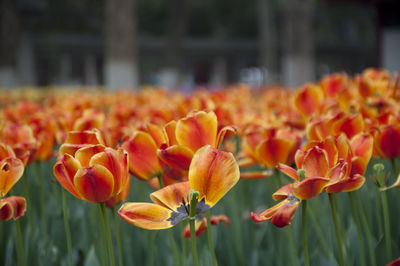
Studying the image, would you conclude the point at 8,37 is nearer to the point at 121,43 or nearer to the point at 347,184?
the point at 121,43

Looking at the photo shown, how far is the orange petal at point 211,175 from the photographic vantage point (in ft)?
2.93

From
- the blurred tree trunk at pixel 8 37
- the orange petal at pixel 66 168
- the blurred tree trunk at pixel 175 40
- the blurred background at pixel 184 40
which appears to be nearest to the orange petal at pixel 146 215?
the orange petal at pixel 66 168

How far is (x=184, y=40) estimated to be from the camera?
29.9 meters

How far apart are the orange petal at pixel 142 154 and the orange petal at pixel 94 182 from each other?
0.17m

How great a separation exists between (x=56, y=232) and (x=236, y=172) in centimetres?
108

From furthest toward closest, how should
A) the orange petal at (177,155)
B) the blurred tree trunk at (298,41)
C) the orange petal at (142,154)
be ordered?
the blurred tree trunk at (298,41) → the orange petal at (142,154) → the orange petal at (177,155)

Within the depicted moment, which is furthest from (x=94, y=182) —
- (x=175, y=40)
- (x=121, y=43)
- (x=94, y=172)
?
(x=175, y=40)

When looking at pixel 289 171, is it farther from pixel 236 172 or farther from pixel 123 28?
pixel 123 28

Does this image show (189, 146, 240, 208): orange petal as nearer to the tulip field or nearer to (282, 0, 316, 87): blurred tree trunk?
the tulip field

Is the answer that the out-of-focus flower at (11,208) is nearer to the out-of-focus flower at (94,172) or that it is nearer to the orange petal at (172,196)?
the out-of-focus flower at (94,172)

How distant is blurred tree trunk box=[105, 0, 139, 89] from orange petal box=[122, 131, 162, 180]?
11.9 metres

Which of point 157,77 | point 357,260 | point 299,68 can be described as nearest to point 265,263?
point 357,260

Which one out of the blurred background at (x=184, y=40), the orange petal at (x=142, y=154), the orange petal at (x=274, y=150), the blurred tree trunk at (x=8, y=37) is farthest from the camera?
the blurred tree trunk at (x=8, y=37)

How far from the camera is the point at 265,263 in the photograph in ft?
5.00
